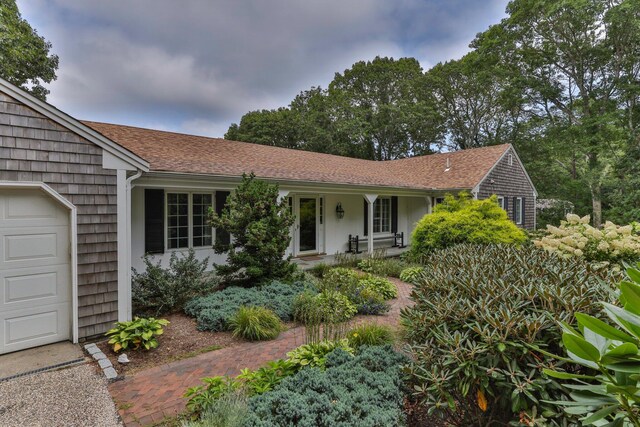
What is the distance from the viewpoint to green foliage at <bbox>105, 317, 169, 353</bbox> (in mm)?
4281

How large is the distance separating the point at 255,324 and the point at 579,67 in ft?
71.4

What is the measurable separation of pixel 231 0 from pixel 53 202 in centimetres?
680

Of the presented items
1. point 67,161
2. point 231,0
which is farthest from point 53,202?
point 231,0

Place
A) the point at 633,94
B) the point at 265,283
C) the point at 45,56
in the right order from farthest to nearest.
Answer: the point at 633,94
the point at 45,56
the point at 265,283

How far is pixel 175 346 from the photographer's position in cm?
448

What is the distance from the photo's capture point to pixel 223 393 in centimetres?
282

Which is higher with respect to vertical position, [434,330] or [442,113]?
[442,113]

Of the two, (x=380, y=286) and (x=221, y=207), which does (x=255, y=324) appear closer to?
(x=380, y=286)

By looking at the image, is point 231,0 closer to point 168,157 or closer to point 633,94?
point 168,157

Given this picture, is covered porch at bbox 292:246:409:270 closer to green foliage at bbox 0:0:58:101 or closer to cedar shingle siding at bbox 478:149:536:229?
cedar shingle siding at bbox 478:149:536:229

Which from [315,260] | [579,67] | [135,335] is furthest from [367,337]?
[579,67]

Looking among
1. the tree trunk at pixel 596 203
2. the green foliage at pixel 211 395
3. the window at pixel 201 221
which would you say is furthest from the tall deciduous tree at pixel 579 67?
the green foliage at pixel 211 395

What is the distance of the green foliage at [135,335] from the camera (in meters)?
4.28

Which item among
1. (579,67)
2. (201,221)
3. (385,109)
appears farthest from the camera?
(385,109)
